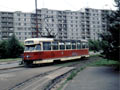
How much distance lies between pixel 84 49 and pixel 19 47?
52.1 feet

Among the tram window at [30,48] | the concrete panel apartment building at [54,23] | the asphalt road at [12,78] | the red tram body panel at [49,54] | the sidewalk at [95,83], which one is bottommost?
the asphalt road at [12,78]

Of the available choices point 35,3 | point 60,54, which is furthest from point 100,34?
point 35,3

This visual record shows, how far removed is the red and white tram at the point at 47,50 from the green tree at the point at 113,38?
764cm

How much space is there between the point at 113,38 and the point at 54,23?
215 feet

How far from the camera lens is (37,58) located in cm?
1756

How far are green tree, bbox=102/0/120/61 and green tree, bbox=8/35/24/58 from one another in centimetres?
2655

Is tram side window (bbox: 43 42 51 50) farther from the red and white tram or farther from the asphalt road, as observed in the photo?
the asphalt road

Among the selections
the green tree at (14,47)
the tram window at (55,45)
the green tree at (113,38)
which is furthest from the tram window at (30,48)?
the green tree at (14,47)

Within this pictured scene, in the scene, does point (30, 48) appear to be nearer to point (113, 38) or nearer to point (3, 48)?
point (113, 38)

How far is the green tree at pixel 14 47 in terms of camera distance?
35.7m

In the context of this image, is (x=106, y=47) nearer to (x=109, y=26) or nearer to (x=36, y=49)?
(x=109, y=26)

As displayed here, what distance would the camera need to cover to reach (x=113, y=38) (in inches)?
452

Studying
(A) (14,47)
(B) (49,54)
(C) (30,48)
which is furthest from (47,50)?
(A) (14,47)

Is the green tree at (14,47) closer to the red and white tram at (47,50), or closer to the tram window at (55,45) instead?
the red and white tram at (47,50)
